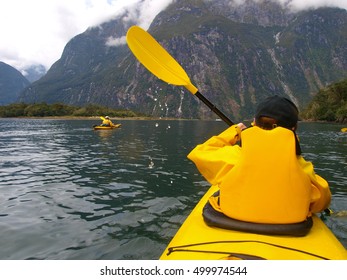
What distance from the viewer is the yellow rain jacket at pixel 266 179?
3.97m

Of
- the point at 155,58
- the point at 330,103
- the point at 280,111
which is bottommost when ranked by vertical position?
the point at 330,103

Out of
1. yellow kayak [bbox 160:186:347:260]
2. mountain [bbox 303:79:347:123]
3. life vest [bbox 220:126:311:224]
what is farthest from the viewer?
mountain [bbox 303:79:347:123]

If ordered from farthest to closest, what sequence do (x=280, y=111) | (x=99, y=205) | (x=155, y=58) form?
1. (x=99, y=205)
2. (x=155, y=58)
3. (x=280, y=111)

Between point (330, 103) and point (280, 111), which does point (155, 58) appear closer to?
point (280, 111)

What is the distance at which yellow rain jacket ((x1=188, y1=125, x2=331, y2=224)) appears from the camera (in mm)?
3968

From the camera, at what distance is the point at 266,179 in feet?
13.2

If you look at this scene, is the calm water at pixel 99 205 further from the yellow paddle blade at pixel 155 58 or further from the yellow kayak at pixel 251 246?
the yellow paddle blade at pixel 155 58

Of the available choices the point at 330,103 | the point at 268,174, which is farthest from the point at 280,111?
the point at 330,103

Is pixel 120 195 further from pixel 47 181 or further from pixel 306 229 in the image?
pixel 306 229

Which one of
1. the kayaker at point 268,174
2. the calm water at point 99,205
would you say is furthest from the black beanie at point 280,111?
the calm water at point 99,205

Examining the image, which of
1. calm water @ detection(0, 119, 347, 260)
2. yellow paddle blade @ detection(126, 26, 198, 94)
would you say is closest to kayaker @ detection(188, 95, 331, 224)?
calm water @ detection(0, 119, 347, 260)

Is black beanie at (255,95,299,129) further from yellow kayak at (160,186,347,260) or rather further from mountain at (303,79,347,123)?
mountain at (303,79,347,123)

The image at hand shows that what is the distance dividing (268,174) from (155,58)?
18.1 ft

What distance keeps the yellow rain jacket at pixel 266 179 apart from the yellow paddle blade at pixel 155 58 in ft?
14.1
